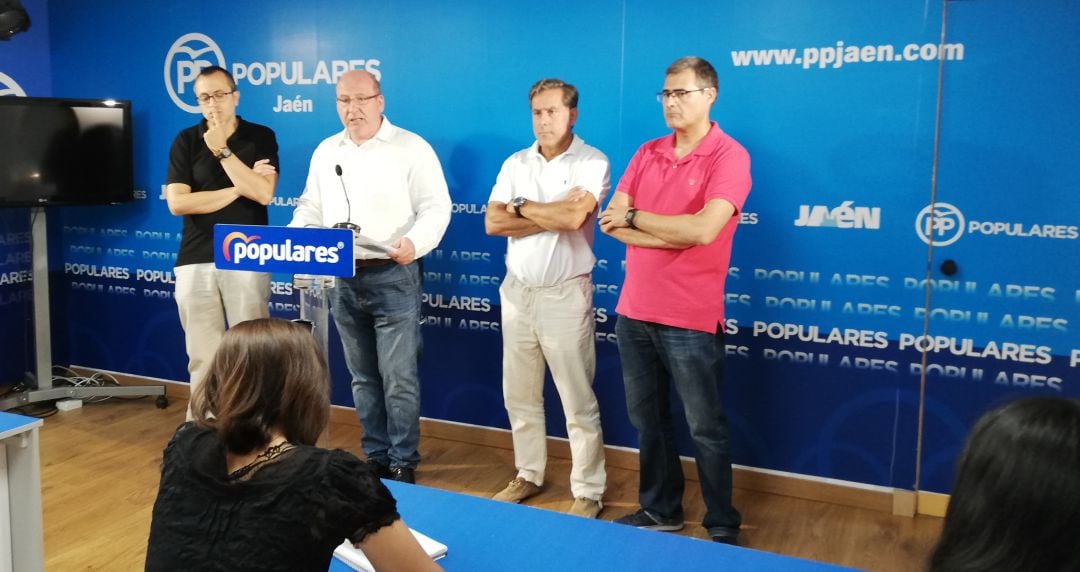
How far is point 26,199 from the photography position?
16.2ft

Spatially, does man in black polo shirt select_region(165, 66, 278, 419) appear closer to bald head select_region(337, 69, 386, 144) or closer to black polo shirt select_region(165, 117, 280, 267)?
black polo shirt select_region(165, 117, 280, 267)

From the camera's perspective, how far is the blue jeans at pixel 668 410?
10.7 feet

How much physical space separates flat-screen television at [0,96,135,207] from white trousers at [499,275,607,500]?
112 inches

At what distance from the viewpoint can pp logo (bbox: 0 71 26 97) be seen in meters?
5.27

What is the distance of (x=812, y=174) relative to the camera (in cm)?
367

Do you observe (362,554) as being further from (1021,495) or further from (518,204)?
(518,204)

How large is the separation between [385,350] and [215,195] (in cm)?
113

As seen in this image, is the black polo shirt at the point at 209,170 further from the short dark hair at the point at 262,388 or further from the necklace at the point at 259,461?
the necklace at the point at 259,461

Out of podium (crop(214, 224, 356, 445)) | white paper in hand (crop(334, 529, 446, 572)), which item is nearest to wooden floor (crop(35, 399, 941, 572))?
podium (crop(214, 224, 356, 445))

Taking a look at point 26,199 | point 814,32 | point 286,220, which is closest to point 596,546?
point 814,32

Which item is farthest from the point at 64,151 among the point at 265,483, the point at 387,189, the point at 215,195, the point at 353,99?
the point at 265,483


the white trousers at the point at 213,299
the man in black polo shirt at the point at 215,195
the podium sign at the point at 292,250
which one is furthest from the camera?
the white trousers at the point at 213,299

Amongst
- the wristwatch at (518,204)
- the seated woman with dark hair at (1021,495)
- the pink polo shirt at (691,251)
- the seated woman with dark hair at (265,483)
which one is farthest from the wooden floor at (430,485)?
the seated woman with dark hair at (1021,495)

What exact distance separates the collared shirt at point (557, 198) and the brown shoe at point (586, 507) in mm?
947
